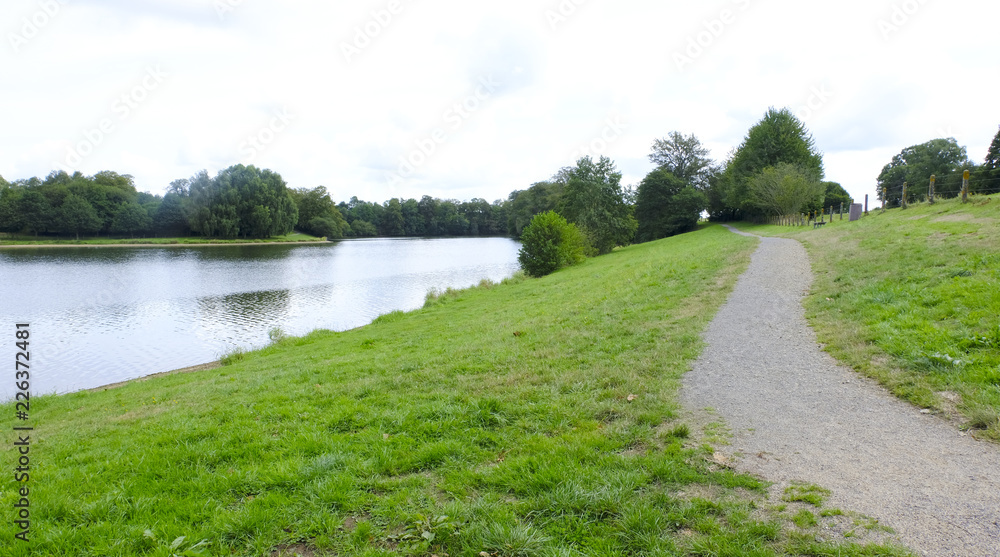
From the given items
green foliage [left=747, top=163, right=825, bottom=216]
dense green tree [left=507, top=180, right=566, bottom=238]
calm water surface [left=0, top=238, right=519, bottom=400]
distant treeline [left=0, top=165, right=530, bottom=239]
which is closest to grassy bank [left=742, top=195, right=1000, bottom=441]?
calm water surface [left=0, top=238, right=519, bottom=400]

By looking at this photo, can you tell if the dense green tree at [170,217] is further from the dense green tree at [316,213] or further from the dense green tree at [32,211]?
the dense green tree at [316,213]

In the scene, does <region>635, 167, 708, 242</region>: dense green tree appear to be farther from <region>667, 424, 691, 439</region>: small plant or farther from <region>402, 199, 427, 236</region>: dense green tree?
<region>402, 199, 427, 236</region>: dense green tree

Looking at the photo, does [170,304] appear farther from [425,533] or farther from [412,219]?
[412,219]

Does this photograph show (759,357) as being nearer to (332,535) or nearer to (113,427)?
(332,535)

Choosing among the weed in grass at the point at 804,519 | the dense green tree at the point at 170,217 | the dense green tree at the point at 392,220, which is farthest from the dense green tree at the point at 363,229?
the weed in grass at the point at 804,519

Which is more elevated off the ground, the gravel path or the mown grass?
the gravel path

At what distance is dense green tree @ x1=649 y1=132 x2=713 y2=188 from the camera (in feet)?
245

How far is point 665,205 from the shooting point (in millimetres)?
68938

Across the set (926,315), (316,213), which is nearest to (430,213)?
(316,213)

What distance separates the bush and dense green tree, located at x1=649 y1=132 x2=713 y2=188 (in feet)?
133

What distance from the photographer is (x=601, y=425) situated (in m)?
5.49

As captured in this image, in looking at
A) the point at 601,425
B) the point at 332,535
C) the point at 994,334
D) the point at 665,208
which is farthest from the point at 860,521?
the point at 665,208

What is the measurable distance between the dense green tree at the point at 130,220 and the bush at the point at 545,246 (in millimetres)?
83813

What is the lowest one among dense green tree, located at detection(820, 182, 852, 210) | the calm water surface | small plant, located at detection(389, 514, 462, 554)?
the calm water surface
